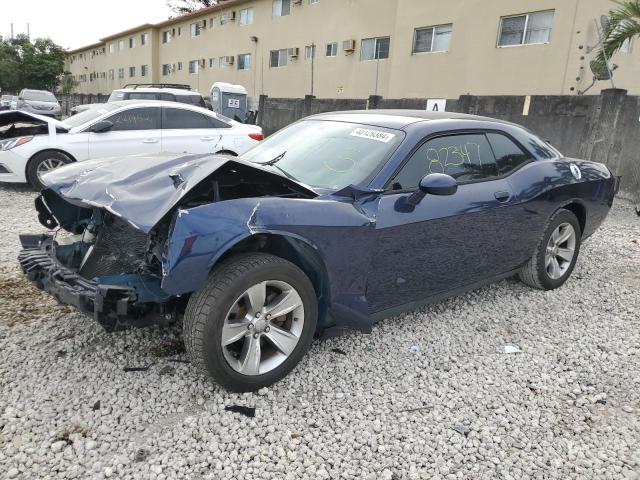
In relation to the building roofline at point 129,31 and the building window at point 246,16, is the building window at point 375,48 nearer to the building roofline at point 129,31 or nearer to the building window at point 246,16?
the building window at point 246,16

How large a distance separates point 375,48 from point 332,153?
17.5 metres

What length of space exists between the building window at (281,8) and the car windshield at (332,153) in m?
22.1

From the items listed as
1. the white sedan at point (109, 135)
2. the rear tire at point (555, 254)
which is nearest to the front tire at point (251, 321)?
the rear tire at point (555, 254)

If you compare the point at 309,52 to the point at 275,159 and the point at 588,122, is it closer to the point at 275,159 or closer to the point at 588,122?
the point at 588,122

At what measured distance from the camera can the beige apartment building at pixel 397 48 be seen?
531 inches

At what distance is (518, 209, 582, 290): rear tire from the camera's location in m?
4.22

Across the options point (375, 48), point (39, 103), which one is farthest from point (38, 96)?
point (375, 48)

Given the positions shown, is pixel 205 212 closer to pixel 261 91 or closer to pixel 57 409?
pixel 57 409

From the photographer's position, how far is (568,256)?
4508 mm

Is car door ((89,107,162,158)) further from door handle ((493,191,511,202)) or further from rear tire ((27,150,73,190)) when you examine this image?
door handle ((493,191,511,202))

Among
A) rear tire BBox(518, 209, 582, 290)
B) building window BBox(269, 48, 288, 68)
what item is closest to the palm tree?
rear tire BBox(518, 209, 582, 290)

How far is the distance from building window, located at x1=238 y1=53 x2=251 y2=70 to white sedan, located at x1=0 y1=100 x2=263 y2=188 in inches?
753

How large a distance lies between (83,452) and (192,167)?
1543 mm

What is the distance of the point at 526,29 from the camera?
14.2m
